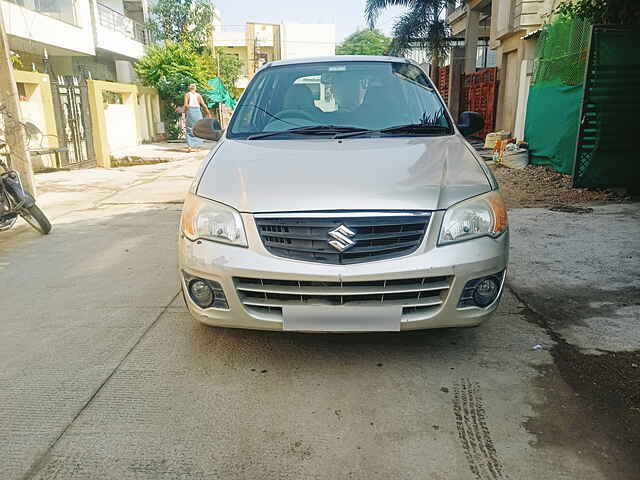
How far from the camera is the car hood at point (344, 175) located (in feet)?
8.27

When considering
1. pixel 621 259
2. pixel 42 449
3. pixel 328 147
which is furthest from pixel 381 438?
pixel 621 259

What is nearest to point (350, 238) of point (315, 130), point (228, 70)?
point (315, 130)

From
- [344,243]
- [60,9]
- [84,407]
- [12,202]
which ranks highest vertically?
[60,9]

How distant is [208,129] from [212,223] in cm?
177

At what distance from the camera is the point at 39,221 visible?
18.6ft

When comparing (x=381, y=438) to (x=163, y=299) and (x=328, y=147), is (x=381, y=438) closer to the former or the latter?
(x=328, y=147)

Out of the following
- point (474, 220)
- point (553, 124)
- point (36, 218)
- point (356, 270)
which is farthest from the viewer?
point (553, 124)

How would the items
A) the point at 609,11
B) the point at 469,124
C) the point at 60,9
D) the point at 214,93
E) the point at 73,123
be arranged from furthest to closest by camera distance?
the point at 214,93 < the point at 60,9 < the point at 73,123 < the point at 609,11 < the point at 469,124

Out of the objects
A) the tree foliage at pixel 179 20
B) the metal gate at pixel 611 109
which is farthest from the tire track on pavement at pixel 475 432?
the tree foliage at pixel 179 20

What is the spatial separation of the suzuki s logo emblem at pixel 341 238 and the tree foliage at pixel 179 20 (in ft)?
76.7

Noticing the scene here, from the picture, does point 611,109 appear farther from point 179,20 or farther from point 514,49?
point 179,20

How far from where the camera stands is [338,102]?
3791mm

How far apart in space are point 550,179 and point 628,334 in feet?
18.5

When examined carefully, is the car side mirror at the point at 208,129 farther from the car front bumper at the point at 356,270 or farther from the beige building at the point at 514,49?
the beige building at the point at 514,49
